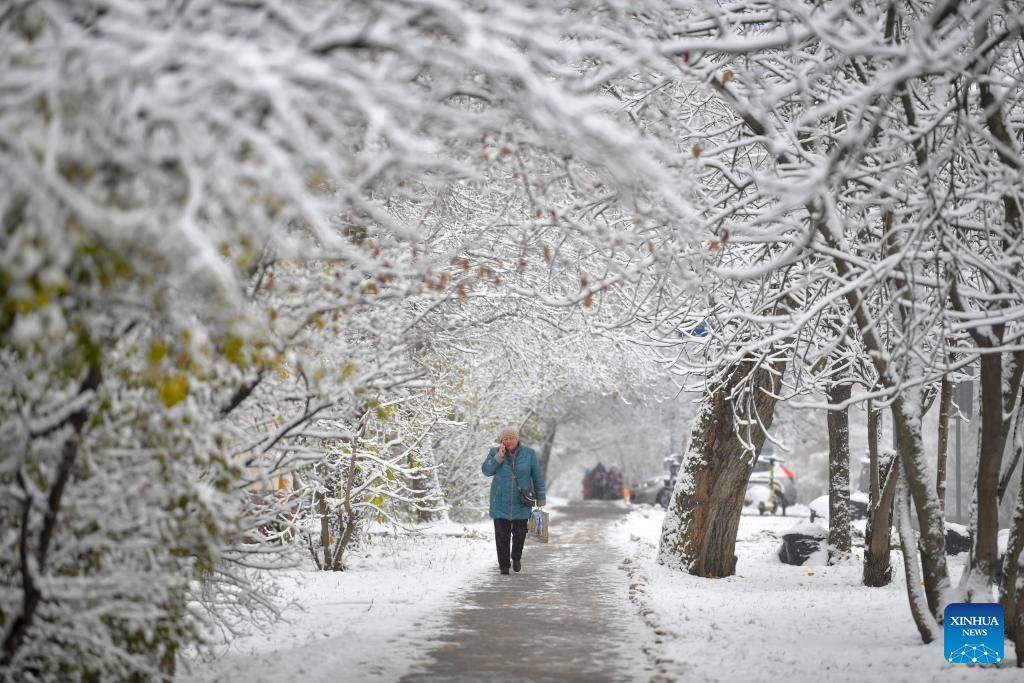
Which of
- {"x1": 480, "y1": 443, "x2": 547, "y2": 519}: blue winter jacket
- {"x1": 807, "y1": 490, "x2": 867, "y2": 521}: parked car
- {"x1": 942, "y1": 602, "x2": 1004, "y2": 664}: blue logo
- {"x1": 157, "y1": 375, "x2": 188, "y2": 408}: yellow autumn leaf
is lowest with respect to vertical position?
{"x1": 942, "y1": 602, "x2": 1004, "y2": 664}: blue logo

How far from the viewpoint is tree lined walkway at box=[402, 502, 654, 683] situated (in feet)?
22.9

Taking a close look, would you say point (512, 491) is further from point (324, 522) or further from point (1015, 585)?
point (1015, 585)

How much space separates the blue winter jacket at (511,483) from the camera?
12.6m

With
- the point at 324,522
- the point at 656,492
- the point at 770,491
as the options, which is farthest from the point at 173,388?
the point at 656,492

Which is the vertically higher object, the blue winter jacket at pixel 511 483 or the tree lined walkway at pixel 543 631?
the blue winter jacket at pixel 511 483

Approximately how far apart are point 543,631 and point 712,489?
Answer: 4.41 m

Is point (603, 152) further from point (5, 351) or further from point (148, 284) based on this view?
point (5, 351)

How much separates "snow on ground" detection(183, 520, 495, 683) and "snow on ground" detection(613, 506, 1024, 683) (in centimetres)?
185

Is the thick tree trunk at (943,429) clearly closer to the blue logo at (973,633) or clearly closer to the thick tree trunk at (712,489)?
the thick tree trunk at (712,489)

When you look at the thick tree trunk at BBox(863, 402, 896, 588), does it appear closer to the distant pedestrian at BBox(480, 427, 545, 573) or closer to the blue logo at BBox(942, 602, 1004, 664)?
the distant pedestrian at BBox(480, 427, 545, 573)

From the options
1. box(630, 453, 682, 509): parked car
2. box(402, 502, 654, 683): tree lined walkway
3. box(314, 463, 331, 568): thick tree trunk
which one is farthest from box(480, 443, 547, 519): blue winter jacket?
box(630, 453, 682, 509): parked car

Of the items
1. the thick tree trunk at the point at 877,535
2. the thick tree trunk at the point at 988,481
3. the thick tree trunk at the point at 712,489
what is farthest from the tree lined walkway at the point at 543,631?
the thick tree trunk at the point at 877,535

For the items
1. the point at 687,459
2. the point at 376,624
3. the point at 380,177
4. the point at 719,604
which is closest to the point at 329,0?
the point at 380,177

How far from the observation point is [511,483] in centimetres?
1271
